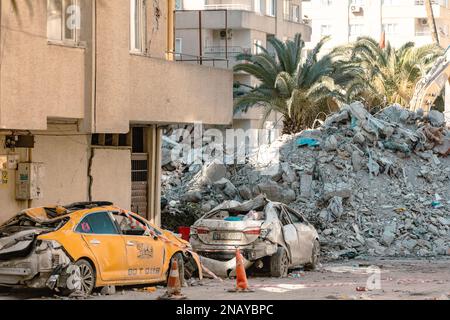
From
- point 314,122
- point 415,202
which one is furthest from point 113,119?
point 314,122

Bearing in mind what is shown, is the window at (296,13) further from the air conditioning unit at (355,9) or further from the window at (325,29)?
the window at (325,29)

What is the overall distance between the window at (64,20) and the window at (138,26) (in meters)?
2.50

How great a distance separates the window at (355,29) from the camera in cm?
9800

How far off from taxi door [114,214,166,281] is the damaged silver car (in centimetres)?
255

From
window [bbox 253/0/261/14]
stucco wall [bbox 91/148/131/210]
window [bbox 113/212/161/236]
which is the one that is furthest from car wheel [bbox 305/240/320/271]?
window [bbox 253/0/261/14]

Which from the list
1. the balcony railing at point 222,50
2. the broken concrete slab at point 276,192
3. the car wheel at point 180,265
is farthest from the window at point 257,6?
the car wheel at point 180,265

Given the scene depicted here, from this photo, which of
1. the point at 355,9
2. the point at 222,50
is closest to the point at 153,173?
the point at 222,50

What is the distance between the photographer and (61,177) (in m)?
22.6

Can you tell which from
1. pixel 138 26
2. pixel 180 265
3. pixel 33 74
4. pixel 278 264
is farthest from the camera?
pixel 138 26

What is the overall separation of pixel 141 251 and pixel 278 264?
4217 mm

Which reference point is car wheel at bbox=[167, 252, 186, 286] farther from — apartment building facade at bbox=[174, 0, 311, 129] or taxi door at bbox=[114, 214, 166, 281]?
apartment building facade at bbox=[174, 0, 311, 129]

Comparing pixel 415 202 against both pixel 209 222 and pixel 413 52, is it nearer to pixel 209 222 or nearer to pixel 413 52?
pixel 209 222

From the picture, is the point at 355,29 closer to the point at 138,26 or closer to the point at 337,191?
the point at 337,191

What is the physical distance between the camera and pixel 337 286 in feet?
66.4
